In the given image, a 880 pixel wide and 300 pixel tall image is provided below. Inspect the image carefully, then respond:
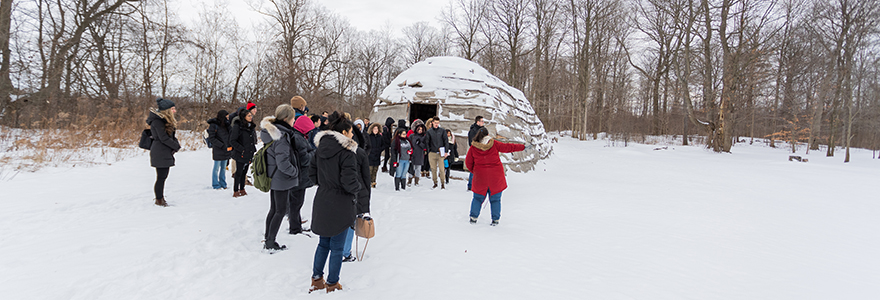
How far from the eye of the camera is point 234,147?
5.44 meters

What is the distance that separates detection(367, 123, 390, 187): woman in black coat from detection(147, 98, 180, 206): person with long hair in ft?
10.5

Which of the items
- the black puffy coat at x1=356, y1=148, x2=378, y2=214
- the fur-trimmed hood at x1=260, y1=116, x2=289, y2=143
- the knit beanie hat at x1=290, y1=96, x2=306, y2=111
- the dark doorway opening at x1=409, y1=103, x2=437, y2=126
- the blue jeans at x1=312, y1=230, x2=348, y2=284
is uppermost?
the dark doorway opening at x1=409, y1=103, x2=437, y2=126

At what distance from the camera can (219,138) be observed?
572cm

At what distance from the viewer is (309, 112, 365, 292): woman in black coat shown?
2.72 metres

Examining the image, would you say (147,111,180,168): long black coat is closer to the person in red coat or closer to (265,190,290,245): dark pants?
(265,190,290,245): dark pants

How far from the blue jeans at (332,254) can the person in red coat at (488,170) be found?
2336mm

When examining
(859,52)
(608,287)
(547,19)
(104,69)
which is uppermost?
(547,19)

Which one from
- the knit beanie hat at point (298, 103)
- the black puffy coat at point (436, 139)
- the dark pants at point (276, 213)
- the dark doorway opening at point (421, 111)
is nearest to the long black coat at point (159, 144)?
the knit beanie hat at point (298, 103)

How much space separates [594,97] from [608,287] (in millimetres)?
30453

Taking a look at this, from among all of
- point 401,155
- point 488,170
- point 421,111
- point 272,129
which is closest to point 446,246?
point 488,170

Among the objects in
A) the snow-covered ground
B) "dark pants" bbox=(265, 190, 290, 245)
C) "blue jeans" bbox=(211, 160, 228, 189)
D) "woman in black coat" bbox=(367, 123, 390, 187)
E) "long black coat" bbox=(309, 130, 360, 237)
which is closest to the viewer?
"long black coat" bbox=(309, 130, 360, 237)

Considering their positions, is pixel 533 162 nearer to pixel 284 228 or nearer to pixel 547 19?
pixel 284 228

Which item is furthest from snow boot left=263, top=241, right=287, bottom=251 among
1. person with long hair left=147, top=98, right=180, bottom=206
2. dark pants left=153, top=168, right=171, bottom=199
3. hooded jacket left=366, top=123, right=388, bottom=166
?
hooded jacket left=366, top=123, right=388, bottom=166

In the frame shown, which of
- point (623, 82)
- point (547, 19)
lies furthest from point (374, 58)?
point (623, 82)
